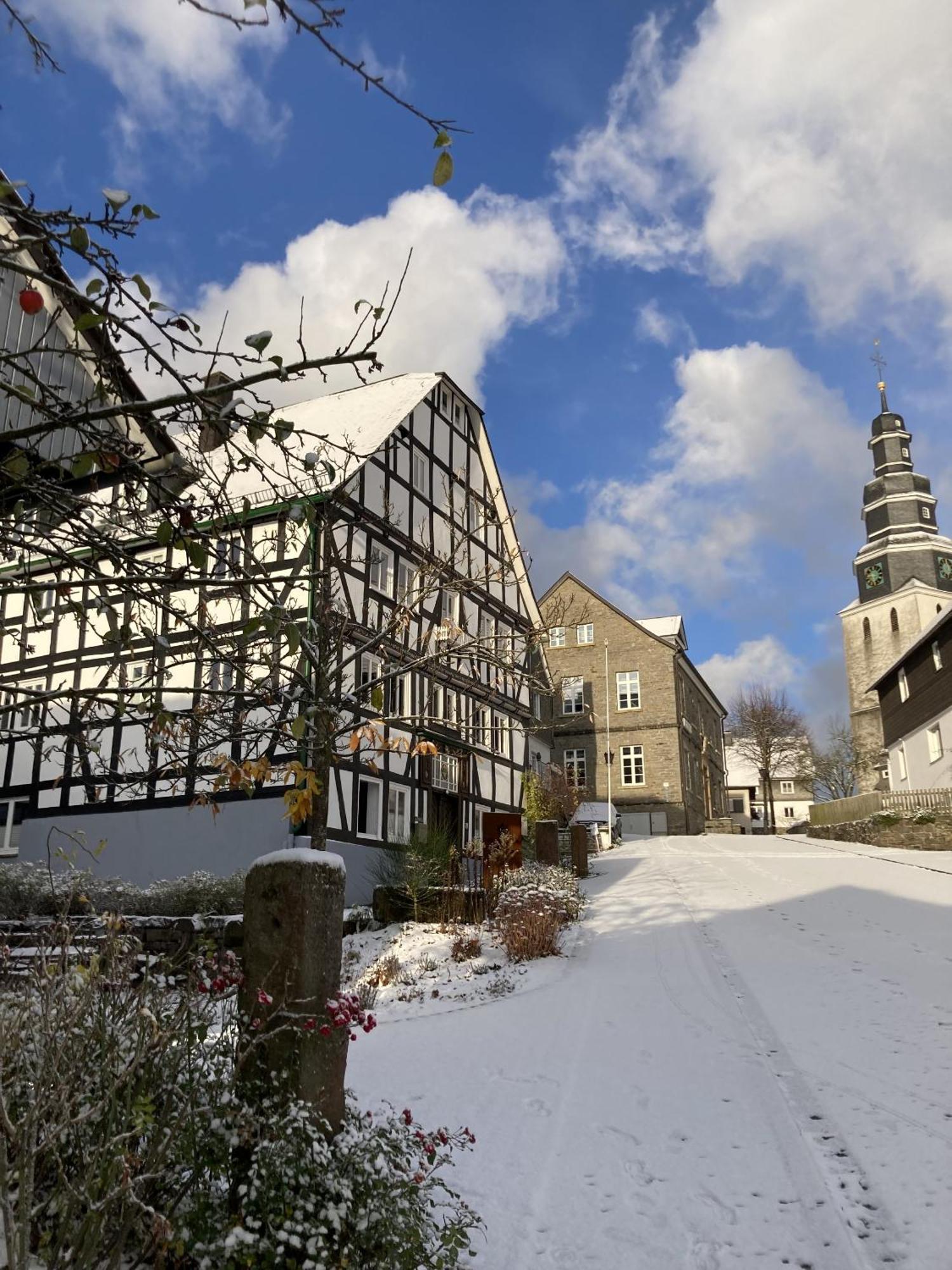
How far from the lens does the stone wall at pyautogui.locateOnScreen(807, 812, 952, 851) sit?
82.1ft

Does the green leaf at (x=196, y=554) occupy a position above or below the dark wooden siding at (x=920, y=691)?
below

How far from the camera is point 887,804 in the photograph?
2902 cm

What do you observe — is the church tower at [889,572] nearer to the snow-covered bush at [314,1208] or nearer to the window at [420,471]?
the window at [420,471]

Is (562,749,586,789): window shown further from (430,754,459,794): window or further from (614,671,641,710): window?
(430,754,459,794): window

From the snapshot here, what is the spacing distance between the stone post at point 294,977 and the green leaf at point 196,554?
1.73 meters

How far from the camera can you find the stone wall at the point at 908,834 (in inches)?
985

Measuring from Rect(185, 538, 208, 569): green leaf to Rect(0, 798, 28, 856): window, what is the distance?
19355mm

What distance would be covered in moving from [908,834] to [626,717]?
58.4 ft

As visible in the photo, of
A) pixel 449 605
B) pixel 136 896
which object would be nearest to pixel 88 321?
pixel 136 896

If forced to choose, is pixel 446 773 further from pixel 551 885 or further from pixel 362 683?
pixel 551 885

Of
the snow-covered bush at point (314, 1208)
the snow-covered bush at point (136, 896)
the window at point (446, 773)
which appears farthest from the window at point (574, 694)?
the snow-covered bush at point (314, 1208)

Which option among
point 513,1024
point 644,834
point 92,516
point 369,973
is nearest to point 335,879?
point 92,516

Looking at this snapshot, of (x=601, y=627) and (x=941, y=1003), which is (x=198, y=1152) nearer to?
(x=941, y=1003)

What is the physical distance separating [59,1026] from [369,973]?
921 centimetres
